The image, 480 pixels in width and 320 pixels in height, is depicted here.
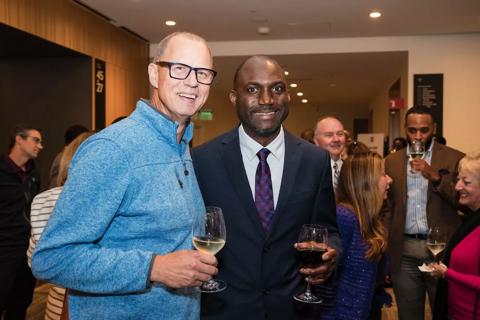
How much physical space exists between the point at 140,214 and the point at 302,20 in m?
6.21

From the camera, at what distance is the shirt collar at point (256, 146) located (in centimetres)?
195

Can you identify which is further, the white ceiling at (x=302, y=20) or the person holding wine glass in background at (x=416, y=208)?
the white ceiling at (x=302, y=20)

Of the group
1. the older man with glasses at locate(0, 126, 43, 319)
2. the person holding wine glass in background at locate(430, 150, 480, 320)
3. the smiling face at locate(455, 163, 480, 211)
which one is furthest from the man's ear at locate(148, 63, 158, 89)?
the older man with glasses at locate(0, 126, 43, 319)

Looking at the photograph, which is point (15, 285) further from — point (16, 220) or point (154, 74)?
point (154, 74)

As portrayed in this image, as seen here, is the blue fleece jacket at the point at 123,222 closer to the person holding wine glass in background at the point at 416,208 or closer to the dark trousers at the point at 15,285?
the person holding wine glass in background at the point at 416,208

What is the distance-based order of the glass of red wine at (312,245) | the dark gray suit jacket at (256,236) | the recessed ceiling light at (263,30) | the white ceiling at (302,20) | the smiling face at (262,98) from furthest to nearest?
the recessed ceiling light at (263,30) → the white ceiling at (302,20) → the smiling face at (262,98) → the dark gray suit jacket at (256,236) → the glass of red wine at (312,245)

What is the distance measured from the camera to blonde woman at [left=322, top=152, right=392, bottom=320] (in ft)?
7.76

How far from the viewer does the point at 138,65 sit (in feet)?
27.4

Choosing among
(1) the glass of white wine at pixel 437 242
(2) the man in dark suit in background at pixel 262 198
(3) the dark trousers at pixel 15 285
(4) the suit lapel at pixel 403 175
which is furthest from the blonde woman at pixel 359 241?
(3) the dark trousers at pixel 15 285

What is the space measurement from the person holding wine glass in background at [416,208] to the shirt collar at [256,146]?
5.70 ft

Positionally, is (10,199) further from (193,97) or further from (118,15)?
(118,15)

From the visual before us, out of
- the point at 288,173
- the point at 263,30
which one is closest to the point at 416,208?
the point at 288,173

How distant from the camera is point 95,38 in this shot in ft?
22.4

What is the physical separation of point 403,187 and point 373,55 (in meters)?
5.40
